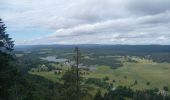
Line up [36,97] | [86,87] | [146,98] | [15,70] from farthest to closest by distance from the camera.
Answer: [146,98]
[36,97]
[15,70]
[86,87]

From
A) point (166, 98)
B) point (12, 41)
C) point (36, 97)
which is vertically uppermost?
point (12, 41)

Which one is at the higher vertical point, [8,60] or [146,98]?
[8,60]

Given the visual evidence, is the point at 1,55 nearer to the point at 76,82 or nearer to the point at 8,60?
the point at 8,60

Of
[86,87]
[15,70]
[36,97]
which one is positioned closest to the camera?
[86,87]

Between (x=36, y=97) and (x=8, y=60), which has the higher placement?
(x=8, y=60)

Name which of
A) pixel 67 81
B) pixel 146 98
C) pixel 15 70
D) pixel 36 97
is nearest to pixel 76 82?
pixel 67 81

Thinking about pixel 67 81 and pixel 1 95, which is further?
pixel 1 95

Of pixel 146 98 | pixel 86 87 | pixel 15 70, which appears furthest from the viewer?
pixel 146 98

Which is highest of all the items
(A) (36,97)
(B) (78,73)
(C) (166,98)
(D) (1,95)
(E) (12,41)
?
(E) (12,41)

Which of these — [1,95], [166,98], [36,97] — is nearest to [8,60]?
[1,95]
